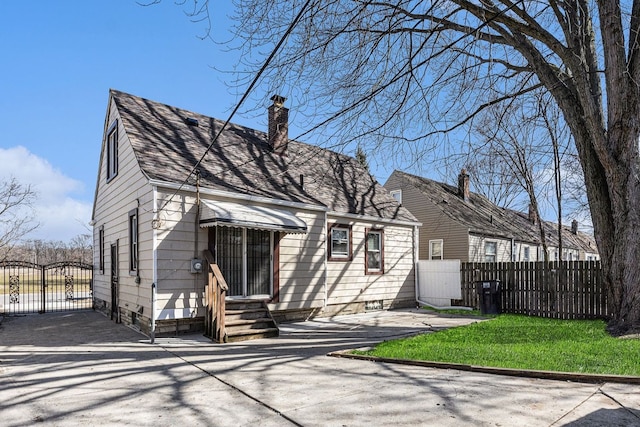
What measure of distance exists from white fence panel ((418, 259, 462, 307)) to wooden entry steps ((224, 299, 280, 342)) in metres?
8.00

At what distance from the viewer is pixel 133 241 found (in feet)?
34.1

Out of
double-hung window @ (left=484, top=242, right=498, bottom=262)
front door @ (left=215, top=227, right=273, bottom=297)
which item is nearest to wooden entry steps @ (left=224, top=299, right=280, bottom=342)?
front door @ (left=215, top=227, right=273, bottom=297)

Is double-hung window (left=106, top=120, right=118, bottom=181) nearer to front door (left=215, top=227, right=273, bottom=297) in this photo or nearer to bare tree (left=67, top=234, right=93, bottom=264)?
front door (left=215, top=227, right=273, bottom=297)

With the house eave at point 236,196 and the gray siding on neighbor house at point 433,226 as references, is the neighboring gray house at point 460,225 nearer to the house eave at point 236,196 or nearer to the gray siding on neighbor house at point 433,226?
the gray siding on neighbor house at point 433,226

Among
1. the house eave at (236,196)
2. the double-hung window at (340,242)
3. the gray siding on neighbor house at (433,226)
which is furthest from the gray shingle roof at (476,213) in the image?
the house eave at (236,196)

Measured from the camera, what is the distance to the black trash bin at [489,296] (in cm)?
1312

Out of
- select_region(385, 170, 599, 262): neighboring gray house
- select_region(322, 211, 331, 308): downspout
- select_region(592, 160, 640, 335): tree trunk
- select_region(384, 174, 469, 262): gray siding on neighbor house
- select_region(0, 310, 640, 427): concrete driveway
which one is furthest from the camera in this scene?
select_region(385, 170, 599, 262): neighboring gray house

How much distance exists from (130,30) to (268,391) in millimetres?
5700

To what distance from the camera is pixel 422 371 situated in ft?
18.2

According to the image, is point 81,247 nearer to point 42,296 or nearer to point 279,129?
point 42,296

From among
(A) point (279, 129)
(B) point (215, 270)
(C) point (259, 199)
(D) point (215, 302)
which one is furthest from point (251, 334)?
(A) point (279, 129)

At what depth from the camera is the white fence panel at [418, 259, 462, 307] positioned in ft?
49.5

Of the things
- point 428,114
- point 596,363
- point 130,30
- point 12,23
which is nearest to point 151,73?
point 130,30

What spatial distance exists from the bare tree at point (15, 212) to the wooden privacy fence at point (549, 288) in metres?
20.6
